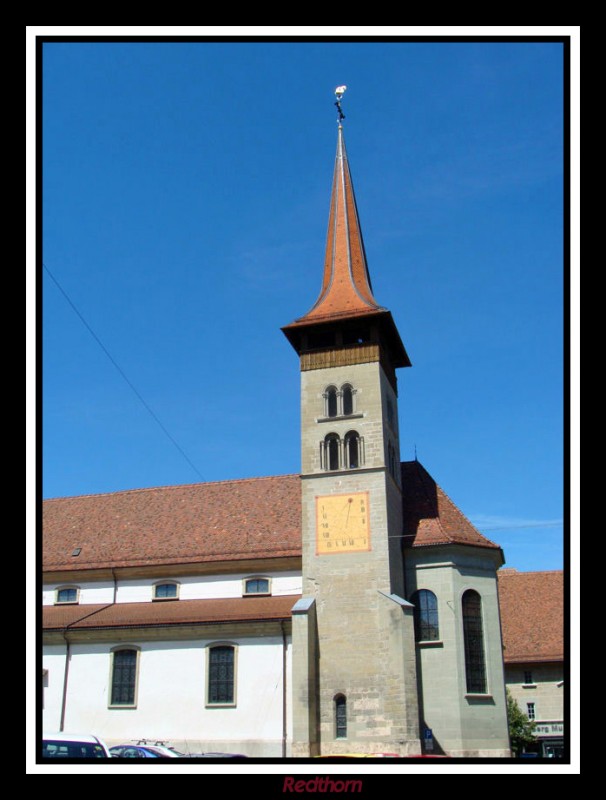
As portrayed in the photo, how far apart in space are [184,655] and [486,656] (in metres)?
12.1

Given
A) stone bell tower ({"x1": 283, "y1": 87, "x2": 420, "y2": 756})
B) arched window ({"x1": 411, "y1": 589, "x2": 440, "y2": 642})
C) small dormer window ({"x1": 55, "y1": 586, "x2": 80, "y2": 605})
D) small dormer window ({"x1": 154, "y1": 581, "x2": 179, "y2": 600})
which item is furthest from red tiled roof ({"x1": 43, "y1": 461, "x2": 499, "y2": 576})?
arched window ({"x1": 411, "y1": 589, "x2": 440, "y2": 642})

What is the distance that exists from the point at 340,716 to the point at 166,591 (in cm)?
1044

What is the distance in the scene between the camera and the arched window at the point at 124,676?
108 feet

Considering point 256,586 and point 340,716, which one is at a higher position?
point 256,586

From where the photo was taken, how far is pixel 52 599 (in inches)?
1503

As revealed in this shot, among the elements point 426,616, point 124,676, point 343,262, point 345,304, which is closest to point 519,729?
point 426,616

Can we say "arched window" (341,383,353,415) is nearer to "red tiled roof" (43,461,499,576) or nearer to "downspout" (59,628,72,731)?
"red tiled roof" (43,461,499,576)

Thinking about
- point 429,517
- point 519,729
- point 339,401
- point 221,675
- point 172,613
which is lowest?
point 519,729

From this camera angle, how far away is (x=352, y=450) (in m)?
34.4

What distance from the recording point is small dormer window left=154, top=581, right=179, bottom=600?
119ft

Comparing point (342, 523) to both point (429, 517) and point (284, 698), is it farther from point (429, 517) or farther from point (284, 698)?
point (284, 698)

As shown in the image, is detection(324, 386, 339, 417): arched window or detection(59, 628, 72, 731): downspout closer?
detection(59, 628, 72, 731): downspout
